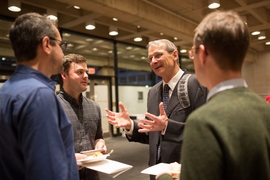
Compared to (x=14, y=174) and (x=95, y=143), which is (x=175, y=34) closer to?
(x=95, y=143)

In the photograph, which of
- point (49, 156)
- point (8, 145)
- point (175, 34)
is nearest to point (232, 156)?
point (49, 156)

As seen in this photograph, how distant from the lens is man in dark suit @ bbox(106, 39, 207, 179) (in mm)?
1518

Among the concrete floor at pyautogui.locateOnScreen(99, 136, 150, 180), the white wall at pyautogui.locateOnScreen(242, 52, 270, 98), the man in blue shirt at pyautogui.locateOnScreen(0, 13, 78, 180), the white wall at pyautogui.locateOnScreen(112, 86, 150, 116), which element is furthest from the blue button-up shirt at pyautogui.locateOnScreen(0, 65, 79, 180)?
the white wall at pyautogui.locateOnScreen(242, 52, 270, 98)

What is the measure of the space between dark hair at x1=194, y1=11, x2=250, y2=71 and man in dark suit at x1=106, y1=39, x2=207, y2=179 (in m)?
0.71

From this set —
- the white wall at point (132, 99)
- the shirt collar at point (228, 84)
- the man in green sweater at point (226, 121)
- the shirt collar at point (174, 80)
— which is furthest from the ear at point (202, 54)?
the white wall at point (132, 99)

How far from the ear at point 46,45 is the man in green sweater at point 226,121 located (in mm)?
734

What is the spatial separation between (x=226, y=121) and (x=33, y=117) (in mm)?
737

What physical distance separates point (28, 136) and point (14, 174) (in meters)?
0.23

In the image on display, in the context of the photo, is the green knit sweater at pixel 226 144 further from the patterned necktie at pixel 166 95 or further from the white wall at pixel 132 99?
the white wall at pixel 132 99

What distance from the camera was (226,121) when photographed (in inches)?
27.9

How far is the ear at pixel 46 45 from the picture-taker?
1117mm

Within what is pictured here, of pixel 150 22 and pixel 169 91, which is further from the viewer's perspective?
pixel 150 22

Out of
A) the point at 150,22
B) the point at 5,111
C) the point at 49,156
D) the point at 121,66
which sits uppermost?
the point at 150,22

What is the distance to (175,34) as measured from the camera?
6242 mm
